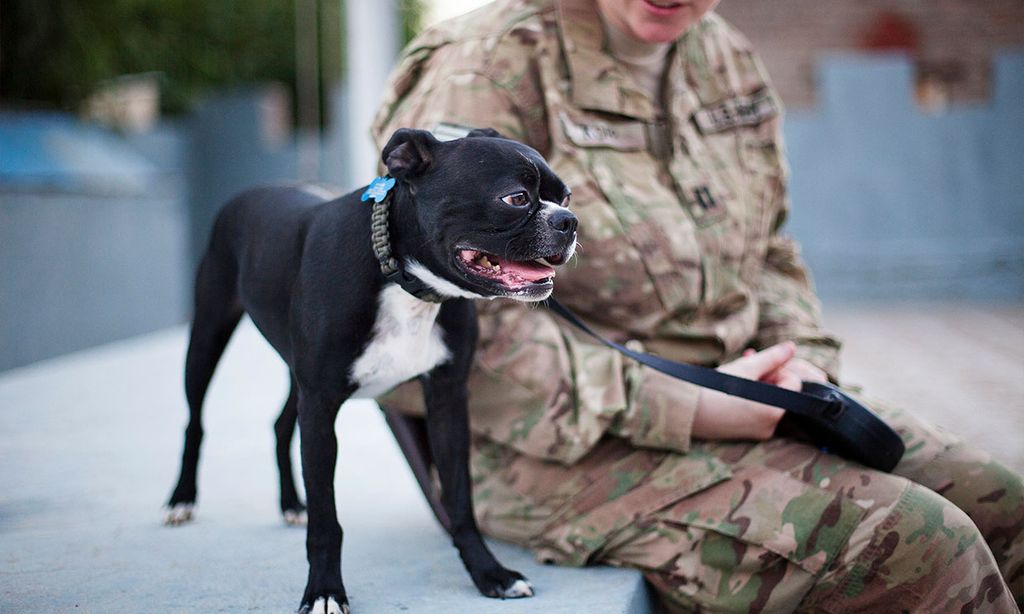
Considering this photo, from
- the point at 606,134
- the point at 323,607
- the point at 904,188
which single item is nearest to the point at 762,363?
the point at 606,134

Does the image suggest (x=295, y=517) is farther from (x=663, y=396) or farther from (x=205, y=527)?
(x=663, y=396)

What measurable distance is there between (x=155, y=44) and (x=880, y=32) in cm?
1108

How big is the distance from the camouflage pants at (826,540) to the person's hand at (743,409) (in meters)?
0.04

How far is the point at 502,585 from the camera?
2.11 metres

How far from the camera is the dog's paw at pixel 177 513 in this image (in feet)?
8.93

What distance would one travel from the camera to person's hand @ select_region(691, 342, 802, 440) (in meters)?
2.24

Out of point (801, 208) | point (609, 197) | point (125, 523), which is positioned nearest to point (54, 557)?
point (125, 523)

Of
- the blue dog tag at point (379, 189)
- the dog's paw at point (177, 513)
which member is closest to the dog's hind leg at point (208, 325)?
the dog's paw at point (177, 513)

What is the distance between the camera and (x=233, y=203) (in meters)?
2.55

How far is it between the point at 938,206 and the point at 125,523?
9.50m

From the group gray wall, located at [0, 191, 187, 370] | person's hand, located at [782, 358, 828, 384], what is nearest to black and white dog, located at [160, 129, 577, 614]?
person's hand, located at [782, 358, 828, 384]

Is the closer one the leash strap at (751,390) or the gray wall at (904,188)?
the leash strap at (751,390)

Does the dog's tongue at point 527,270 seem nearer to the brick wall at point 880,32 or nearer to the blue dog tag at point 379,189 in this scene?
the blue dog tag at point 379,189

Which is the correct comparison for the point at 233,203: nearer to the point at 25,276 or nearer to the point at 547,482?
the point at 547,482
